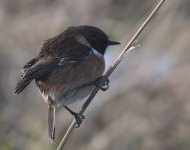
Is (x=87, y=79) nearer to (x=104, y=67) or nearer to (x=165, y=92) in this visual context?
(x=104, y=67)

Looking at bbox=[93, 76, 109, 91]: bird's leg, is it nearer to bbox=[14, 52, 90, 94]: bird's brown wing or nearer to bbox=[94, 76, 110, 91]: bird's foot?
bbox=[94, 76, 110, 91]: bird's foot

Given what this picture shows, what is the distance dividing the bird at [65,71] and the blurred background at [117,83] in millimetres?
514

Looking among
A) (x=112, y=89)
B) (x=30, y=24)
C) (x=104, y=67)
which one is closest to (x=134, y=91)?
(x=112, y=89)

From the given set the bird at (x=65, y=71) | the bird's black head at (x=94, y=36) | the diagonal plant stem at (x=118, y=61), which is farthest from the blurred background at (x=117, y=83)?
the diagonal plant stem at (x=118, y=61)

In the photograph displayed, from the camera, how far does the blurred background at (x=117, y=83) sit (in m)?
6.02

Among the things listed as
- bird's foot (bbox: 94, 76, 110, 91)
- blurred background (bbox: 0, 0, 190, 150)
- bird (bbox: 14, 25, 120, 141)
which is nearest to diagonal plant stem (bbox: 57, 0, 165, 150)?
bird's foot (bbox: 94, 76, 110, 91)

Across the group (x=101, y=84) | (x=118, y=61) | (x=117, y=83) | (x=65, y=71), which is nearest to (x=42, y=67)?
(x=65, y=71)

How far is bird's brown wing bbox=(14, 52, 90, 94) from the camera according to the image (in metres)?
4.99

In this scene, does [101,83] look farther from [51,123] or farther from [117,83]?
[117,83]

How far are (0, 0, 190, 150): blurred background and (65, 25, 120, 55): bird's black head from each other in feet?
0.90

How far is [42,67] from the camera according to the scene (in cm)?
523

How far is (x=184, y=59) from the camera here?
625cm

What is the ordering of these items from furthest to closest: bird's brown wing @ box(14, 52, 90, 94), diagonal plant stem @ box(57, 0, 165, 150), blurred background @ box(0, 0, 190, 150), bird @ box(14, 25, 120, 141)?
blurred background @ box(0, 0, 190, 150), bird @ box(14, 25, 120, 141), bird's brown wing @ box(14, 52, 90, 94), diagonal plant stem @ box(57, 0, 165, 150)

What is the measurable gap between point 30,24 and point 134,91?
1.11m
